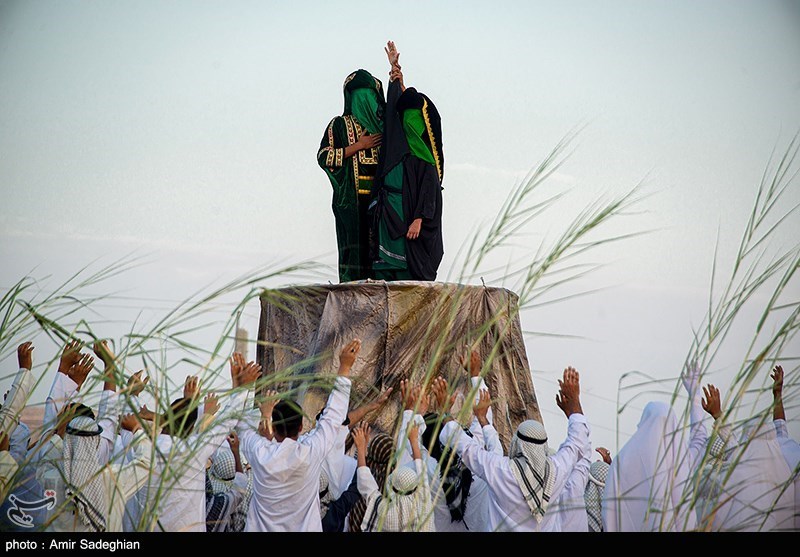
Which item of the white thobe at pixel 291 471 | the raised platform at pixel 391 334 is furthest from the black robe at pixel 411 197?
the white thobe at pixel 291 471

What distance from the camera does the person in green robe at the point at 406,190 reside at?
5.54 m

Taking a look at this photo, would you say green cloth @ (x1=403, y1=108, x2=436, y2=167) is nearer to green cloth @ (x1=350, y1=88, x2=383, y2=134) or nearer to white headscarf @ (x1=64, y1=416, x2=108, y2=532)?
green cloth @ (x1=350, y1=88, x2=383, y2=134)

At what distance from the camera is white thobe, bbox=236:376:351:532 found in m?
3.22

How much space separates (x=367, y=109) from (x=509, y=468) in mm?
3145

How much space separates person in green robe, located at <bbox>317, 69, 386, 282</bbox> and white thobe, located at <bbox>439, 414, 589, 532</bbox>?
2.57 m

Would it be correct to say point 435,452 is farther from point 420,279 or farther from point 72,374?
point 420,279

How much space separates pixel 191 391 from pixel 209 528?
1.67m

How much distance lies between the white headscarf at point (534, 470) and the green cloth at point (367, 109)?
297cm

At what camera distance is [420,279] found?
554 centimetres

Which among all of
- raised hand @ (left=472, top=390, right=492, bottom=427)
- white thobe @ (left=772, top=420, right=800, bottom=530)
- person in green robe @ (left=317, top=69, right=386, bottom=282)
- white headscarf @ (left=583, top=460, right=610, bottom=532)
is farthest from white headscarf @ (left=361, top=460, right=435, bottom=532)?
person in green robe @ (left=317, top=69, right=386, bottom=282)

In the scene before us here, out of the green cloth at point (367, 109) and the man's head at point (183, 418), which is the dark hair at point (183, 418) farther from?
the green cloth at point (367, 109)

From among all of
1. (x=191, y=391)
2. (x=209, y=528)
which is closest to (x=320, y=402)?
(x=209, y=528)

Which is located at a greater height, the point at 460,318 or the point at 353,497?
the point at 460,318

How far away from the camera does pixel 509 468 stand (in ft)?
10.7
